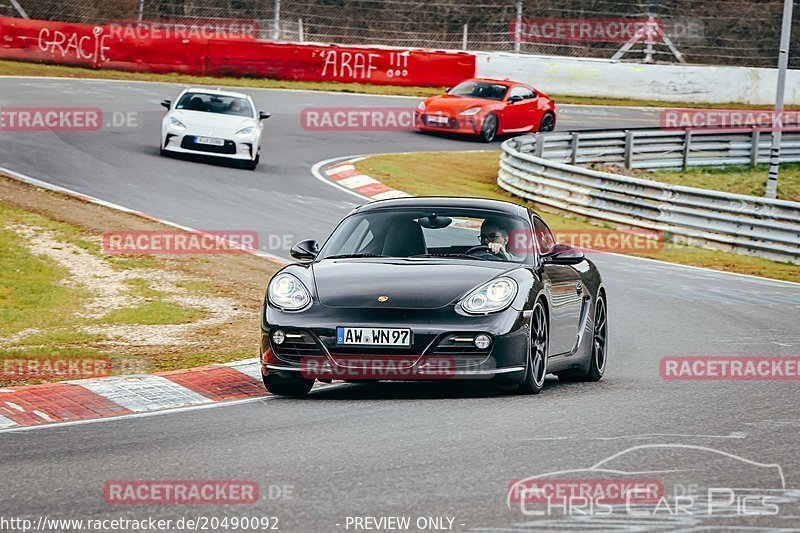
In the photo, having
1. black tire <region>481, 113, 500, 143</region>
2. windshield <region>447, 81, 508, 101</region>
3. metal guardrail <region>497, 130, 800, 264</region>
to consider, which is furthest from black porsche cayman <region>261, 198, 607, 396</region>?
windshield <region>447, 81, 508, 101</region>

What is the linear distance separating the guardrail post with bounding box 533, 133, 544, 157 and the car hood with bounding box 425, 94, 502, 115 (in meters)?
3.79

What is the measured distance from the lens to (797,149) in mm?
35219

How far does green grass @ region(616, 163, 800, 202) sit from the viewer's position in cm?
3064

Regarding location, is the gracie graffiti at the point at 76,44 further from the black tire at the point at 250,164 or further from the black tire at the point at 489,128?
the black tire at the point at 250,164

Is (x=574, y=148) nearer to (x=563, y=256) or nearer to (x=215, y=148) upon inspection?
(x=215, y=148)

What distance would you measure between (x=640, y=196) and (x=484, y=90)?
1038 centimetres

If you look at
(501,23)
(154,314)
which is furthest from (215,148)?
(501,23)

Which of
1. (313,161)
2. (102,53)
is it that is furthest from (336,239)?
(102,53)

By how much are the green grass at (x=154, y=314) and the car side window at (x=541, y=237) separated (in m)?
3.89

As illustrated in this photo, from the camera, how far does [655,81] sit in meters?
43.6

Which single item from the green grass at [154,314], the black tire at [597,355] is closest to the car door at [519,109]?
the green grass at [154,314]

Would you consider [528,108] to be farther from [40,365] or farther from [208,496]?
[208,496]

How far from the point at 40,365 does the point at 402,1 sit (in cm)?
3822

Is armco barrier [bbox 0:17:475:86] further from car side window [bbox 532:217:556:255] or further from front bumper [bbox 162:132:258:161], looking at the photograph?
car side window [bbox 532:217:556:255]
